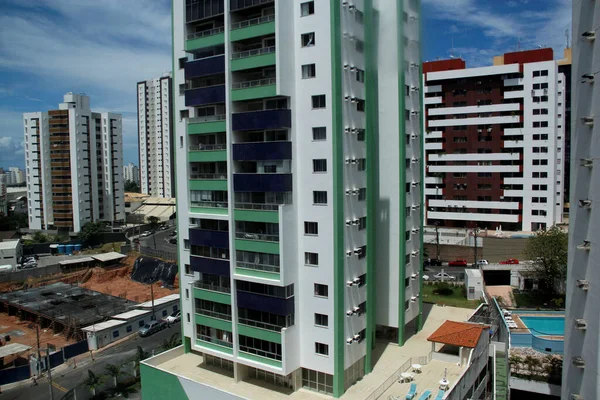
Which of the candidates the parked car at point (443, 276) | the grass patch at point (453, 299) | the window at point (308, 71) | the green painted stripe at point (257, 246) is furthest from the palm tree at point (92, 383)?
the parked car at point (443, 276)

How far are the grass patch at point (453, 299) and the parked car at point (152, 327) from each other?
2937cm

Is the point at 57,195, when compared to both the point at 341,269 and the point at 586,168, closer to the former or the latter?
the point at 341,269

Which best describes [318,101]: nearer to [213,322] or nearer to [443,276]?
[213,322]

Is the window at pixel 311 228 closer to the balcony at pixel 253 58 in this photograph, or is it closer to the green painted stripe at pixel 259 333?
the green painted stripe at pixel 259 333

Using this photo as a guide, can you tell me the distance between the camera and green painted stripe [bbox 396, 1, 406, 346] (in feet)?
112

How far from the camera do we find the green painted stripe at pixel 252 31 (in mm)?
28269

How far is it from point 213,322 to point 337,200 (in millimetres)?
12143

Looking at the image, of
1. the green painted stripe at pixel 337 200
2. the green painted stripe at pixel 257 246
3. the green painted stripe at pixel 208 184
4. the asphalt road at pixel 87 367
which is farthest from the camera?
the asphalt road at pixel 87 367

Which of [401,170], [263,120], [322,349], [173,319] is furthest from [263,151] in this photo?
[173,319]

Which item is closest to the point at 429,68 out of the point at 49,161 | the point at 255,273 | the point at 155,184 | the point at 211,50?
the point at 211,50

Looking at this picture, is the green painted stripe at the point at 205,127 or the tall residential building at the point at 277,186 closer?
the tall residential building at the point at 277,186

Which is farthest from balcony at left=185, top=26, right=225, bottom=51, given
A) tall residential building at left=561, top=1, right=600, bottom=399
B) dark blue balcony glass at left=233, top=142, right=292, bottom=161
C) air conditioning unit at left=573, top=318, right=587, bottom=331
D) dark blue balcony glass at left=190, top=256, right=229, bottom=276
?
air conditioning unit at left=573, top=318, right=587, bottom=331

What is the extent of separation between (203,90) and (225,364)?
18.8 metres

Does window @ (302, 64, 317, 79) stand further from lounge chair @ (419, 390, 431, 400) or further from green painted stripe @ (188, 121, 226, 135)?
lounge chair @ (419, 390, 431, 400)
